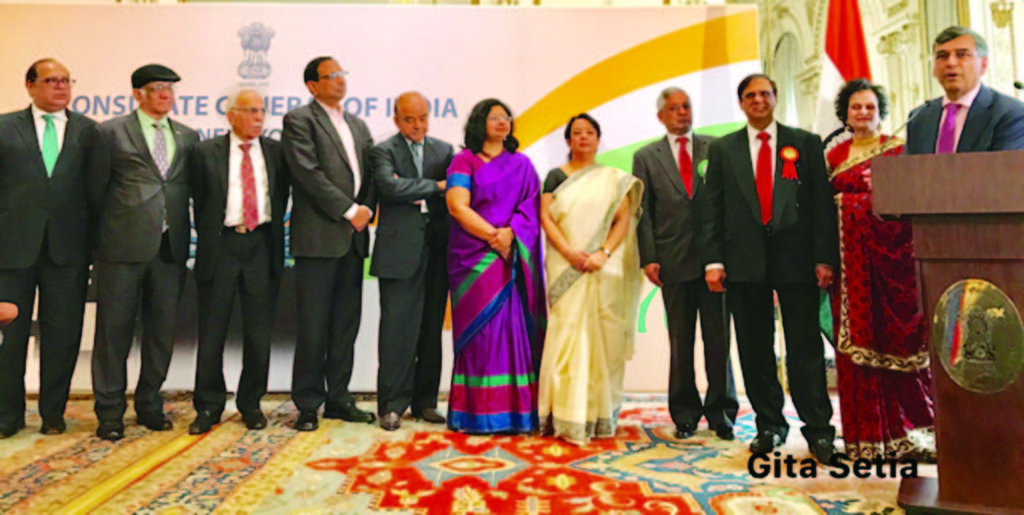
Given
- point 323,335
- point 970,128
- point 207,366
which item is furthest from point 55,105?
point 970,128

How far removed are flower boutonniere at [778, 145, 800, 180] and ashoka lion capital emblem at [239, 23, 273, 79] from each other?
3.01m

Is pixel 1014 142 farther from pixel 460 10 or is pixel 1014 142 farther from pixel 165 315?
pixel 165 315

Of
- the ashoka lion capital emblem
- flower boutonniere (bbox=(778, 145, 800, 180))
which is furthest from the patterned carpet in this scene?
the ashoka lion capital emblem

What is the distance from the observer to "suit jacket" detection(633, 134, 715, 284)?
3113 mm

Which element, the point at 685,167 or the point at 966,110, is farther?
the point at 685,167

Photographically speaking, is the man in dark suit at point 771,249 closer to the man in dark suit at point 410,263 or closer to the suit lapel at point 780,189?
the suit lapel at point 780,189

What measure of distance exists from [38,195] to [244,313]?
104 cm

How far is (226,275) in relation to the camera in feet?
→ 10.3

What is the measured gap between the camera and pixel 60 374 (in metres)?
3.21

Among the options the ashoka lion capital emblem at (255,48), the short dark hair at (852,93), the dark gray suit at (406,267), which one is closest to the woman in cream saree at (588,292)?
the dark gray suit at (406,267)

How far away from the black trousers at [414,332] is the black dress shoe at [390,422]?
0.11 feet

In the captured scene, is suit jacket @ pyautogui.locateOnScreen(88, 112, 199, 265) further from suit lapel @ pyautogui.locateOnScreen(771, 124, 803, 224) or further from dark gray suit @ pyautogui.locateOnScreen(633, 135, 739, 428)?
suit lapel @ pyautogui.locateOnScreen(771, 124, 803, 224)

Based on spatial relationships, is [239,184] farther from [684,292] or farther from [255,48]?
[684,292]

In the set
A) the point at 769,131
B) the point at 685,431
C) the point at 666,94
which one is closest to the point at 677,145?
the point at 666,94
